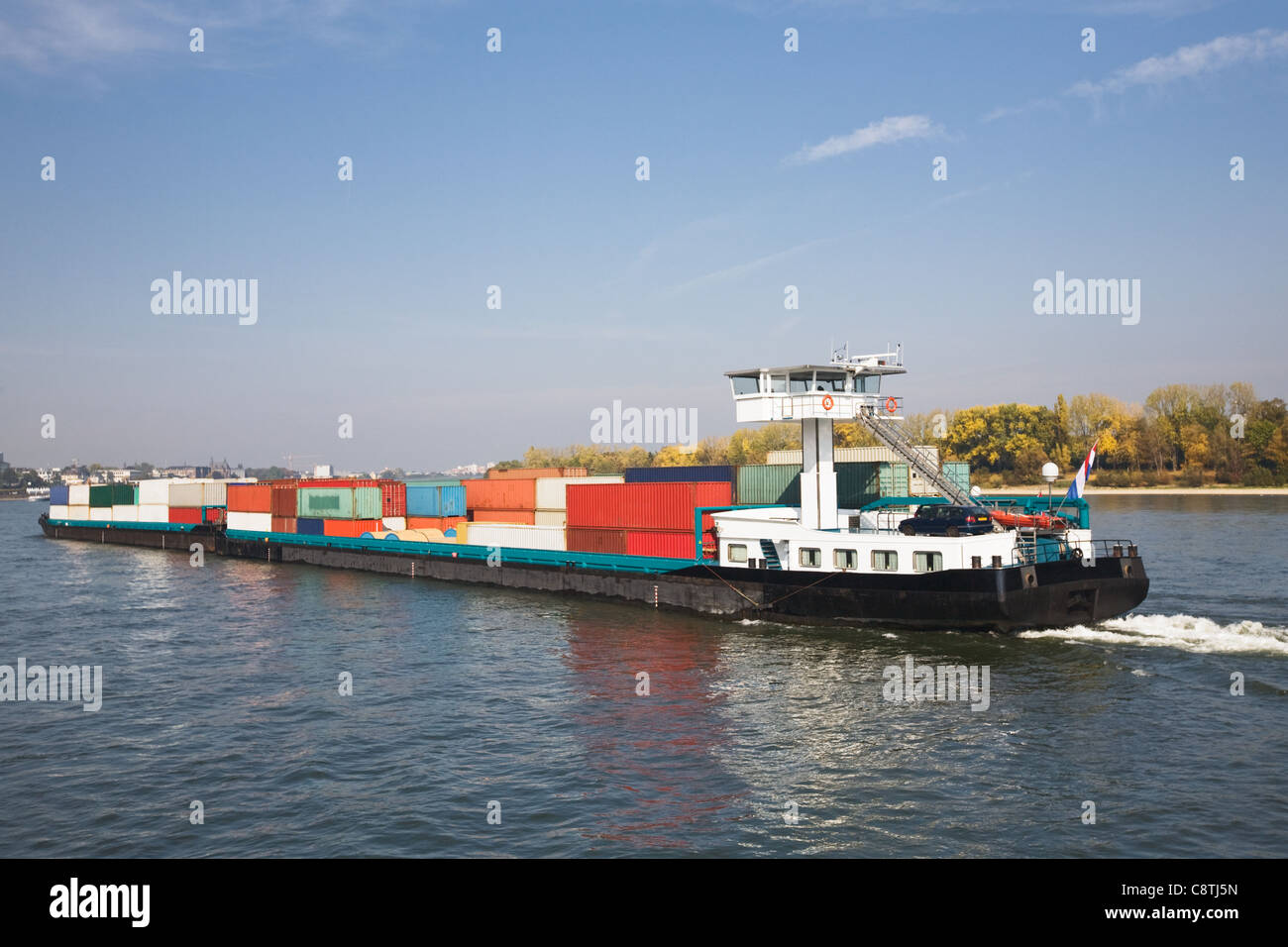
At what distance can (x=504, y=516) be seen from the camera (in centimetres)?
5662

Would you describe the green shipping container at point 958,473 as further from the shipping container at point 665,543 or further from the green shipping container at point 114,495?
the green shipping container at point 114,495

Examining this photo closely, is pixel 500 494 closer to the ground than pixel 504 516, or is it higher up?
higher up

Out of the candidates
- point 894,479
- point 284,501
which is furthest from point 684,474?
point 284,501

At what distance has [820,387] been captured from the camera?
129 ft

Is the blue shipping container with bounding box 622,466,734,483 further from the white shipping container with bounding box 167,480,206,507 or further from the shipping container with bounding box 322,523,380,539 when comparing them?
the white shipping container with bounding box 167,480,206,507

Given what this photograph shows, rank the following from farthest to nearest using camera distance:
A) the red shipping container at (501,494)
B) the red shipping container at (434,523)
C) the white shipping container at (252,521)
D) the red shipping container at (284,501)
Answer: the white shipping container at (252,521), the red shipping container at (284,501), the red shipping container at (434,523), the red shipping container at (501,494)

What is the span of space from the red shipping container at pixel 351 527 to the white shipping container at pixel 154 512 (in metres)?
33.9

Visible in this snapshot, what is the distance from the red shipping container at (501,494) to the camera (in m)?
54.8

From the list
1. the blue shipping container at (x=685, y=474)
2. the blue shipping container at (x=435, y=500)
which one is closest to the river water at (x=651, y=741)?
the blue shipping container at (x=685, y=474)

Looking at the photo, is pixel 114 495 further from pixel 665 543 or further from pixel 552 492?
pixel 665 543

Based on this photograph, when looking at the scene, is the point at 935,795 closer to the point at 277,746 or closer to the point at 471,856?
the point at 471,856

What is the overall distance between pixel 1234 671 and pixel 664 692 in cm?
1789

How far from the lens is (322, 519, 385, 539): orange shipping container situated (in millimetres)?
64113

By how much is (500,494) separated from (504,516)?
5.10 feet
